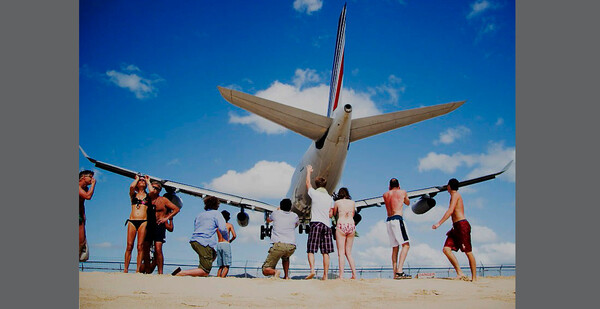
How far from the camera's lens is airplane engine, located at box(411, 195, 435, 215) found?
18953 mm

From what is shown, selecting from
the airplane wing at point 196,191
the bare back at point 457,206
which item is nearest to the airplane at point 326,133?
the airplane wing at point 196,191

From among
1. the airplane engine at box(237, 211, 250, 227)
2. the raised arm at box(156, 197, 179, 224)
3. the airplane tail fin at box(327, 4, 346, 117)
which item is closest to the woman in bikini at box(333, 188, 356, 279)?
the raised arm at box(156, 197, 179, 224)

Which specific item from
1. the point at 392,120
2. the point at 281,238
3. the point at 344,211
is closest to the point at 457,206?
the point at 344,211

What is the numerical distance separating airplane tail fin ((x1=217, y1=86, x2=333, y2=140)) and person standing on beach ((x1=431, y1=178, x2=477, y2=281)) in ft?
18.1

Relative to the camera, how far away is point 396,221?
790cm

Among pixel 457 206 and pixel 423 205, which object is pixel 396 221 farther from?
pixel 423 205

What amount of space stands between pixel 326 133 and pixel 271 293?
11.2 m

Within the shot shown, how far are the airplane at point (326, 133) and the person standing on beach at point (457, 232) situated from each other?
15.6ft

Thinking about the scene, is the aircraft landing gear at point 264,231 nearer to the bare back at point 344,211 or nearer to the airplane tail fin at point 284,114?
the airplane tail fin at point 284,114

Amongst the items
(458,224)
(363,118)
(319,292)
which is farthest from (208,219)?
(363,118)

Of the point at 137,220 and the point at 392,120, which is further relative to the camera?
the point at 392,120

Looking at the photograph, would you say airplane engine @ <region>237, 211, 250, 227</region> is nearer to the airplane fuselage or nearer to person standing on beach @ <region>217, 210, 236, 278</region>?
the airplane fuselage

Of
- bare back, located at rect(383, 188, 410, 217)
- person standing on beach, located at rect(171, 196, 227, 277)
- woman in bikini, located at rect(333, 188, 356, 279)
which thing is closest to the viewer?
woman in bikini, located at rect(333, 188, 356, 279)

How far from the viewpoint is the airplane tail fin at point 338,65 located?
2078cm
